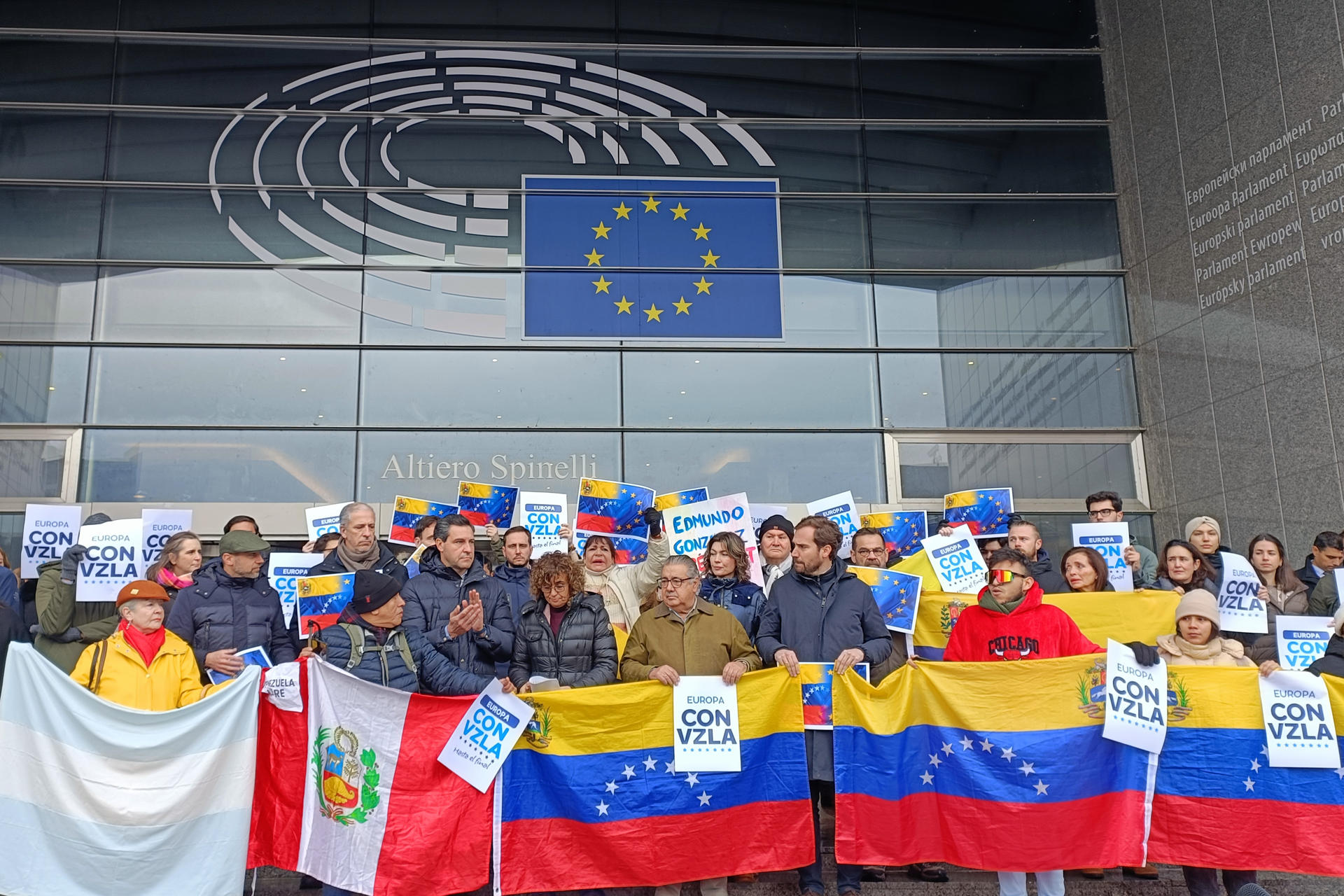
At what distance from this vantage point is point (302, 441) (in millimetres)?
14336

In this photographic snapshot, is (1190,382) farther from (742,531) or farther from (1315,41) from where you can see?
(742,531)

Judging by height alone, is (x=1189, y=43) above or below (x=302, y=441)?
above

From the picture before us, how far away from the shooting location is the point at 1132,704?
6.62 metres

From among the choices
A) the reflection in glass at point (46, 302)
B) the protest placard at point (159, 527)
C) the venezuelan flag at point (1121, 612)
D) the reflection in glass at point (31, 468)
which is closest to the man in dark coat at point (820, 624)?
the venezuelan flag at point (1121, 612)

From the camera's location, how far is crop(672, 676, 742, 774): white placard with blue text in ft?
21.9

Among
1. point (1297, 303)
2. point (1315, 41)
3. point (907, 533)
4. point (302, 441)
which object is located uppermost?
point (1315, 41)

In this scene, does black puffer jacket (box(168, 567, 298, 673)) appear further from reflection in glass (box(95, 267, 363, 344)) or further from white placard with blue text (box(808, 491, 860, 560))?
reflection in glass (box(95, 267, 363, 344))

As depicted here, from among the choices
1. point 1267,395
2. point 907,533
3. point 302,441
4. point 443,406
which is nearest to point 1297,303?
point 1267,395

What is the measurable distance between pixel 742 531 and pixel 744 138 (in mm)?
7960

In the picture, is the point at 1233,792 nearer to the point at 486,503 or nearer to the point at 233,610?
the point at 233,610

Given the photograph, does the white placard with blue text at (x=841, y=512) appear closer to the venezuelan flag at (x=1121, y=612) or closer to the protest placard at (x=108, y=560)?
the venezuelan flag at (x=1121, y=612)

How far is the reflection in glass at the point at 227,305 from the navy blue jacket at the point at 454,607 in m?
8.40

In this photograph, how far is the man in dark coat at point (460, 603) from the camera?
272 inches

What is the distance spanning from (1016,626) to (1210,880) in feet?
5.72
